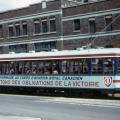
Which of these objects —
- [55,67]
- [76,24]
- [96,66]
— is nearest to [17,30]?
[76,24]

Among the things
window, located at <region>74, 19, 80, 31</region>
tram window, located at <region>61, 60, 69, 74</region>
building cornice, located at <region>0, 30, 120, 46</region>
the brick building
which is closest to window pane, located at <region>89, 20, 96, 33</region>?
the brick building

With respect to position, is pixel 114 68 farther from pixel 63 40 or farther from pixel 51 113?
pixel 63 40

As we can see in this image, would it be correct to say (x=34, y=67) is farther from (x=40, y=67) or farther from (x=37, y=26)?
(x=37, y=26)

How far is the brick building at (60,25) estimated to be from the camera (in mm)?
48156

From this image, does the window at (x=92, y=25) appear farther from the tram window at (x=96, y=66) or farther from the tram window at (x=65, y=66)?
the tram window at (x=96, y=66)

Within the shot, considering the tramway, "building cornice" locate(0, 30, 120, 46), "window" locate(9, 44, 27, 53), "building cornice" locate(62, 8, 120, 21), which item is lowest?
the tramway

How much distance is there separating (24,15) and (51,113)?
4105cm

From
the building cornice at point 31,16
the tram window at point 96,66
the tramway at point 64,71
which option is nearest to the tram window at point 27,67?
the tramway at point 64,71

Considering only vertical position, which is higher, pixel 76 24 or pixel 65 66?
pixel 76 24

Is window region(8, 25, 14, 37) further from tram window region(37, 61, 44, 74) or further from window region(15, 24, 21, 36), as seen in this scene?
tram window region(37, 61, 44, 74)

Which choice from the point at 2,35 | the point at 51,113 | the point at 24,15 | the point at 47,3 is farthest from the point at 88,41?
the point at 51,113

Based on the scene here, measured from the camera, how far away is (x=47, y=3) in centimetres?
5681

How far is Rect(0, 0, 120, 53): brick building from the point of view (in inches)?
1896

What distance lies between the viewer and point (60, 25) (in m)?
54.3
